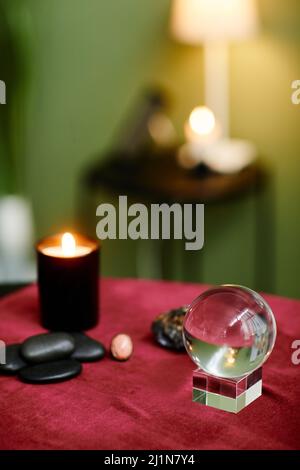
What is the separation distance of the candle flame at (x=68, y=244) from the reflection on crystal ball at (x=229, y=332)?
0.90 ft

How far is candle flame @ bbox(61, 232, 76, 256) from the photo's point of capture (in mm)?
975

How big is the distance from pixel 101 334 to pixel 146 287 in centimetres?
20

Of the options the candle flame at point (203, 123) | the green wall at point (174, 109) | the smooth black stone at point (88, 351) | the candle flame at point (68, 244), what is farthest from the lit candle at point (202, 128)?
the smooth black stone at point (88, 351)

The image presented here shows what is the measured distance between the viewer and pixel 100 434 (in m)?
0.69

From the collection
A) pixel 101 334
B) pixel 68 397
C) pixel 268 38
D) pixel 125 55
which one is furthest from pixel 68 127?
pixel 68 397

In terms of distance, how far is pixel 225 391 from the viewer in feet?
2.45

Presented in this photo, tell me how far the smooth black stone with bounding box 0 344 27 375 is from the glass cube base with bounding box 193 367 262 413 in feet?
0.71

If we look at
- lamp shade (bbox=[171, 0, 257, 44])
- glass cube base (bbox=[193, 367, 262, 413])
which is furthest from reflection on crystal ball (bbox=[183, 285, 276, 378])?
lamp shade (bbox=[171, 0, 257, 44])

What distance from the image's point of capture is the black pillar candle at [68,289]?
37.2 inches

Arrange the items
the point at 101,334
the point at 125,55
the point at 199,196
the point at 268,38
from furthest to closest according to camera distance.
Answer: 1. the point at 125,55
2. the point at 268,38
3. the point at 199,196
4. the point at 101,334

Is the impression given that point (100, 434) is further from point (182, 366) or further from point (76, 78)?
point (76, 78)

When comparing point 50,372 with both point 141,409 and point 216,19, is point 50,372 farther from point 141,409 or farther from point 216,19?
point 216,19

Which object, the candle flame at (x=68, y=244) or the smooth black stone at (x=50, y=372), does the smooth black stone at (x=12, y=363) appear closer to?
the smooth black stone at (x=50, y=372)

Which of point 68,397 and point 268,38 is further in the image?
point 268,38
